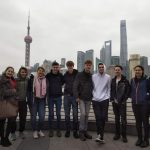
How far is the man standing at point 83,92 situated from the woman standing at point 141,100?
1093 mm

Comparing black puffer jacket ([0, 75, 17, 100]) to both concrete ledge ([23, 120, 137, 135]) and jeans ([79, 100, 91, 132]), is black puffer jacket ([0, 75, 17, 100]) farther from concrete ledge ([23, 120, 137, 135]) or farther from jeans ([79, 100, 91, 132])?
concrete ledge ([23, 120, 137, 135])

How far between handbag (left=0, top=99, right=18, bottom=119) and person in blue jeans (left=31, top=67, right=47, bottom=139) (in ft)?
2.96

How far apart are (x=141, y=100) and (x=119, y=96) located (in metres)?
0.59

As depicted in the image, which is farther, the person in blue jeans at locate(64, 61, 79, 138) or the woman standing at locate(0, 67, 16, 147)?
the person in blue jeans at locate(64, 61, 79, 138)

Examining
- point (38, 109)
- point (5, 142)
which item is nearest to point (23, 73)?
point (38, 109)

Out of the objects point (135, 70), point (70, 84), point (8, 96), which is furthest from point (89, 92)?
point (8, 96)

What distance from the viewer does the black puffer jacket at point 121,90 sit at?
6.66 meters

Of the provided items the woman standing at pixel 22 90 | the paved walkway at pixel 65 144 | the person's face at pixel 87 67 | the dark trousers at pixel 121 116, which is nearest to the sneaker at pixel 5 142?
the paved walkway at pixel 65 144

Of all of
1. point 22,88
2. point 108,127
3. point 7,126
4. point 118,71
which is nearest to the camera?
point 7,126

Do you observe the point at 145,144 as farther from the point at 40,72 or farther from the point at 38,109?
the point at 40,72

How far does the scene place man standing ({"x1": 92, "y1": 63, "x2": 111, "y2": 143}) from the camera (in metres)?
6.65

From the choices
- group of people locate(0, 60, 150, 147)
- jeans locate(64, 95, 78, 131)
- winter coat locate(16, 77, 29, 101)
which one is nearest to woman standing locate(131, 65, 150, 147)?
group of people locate(0, 60, 150, 147)

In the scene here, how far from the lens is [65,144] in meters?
6.32

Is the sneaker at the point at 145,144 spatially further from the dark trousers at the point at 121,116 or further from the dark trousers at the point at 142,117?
the dark trousers at the point at 121,116
